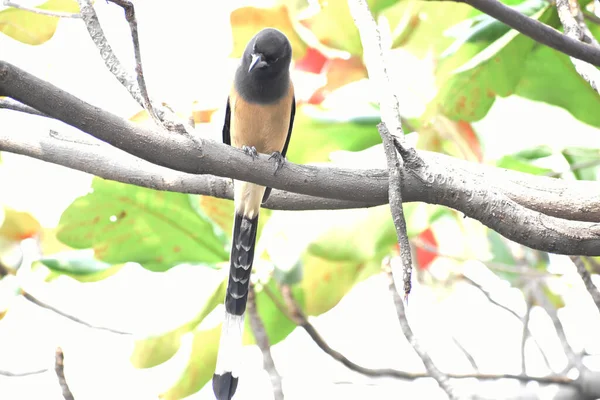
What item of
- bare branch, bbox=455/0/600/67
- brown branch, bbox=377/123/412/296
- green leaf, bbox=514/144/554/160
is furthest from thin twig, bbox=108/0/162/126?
green leaf, bbox=514/144/554/160

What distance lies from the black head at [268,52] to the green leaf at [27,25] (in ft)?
1.93

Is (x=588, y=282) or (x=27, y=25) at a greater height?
(x=27, y=25)

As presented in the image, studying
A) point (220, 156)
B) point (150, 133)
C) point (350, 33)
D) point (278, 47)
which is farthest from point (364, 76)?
point (150, 133)

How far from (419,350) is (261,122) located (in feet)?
3.51

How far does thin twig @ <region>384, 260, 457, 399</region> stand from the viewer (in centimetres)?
157

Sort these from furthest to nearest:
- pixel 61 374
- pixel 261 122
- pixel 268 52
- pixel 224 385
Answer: pixel 261 122, pixel 268 52, pixel 224 385, pixel 61 374

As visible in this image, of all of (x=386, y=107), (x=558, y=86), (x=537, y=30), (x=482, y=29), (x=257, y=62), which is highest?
(x=257, y=62)

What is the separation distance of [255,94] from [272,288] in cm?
76

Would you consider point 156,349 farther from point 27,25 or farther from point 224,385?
point 27,25

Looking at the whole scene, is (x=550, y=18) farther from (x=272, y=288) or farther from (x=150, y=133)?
(x=150, y=133)

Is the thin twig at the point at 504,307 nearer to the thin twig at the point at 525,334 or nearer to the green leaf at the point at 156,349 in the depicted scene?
the thin twig at the point at 525,334

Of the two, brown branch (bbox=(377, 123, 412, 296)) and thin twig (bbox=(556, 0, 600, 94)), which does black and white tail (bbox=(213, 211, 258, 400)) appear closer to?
brown branch (bbox=(377, 123, 412, 296))

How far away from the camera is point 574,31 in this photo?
1.61 m

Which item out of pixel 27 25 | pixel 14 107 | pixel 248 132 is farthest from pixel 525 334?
pixel 27 25
